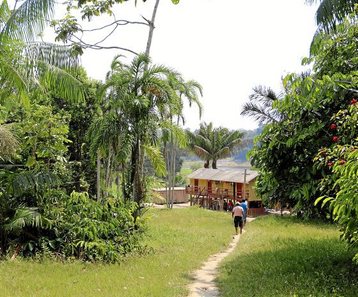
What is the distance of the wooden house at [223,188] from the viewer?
34062mm

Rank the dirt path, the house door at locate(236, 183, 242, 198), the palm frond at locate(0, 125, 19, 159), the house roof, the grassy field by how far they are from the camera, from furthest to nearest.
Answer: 1. the house door at locate(236, 183, 242, 198)
2. the house roof
3. the palm frond at locate(0, 125, 19, 159)
4. the dirt path
5. the grassy field

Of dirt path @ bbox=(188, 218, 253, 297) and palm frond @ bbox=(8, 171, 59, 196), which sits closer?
dirt path @ bbox=(188, 218, 253, 297)

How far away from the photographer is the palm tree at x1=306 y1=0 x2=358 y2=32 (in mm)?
7988

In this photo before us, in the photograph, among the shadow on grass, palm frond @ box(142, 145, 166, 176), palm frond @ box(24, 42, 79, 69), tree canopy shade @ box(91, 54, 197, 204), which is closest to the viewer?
the shadow on grass

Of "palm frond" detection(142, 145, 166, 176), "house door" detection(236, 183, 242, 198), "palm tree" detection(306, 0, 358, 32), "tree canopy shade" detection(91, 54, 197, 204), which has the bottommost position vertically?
"house door" detection(236, 183, 242, 198)

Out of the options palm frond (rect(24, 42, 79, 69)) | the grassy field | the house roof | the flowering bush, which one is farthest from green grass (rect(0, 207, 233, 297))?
the house roof

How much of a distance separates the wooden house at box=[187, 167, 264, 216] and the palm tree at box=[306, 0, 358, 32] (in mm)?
24365

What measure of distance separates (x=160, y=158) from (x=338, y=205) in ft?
24.2

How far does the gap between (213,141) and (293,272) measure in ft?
109

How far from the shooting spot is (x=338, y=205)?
585 cm

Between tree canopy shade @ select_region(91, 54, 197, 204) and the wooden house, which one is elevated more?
tree canopy shade @ select_region(91, 54, 197, 204)

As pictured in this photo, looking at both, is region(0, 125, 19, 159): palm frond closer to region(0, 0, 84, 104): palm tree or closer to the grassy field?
region(0, 0, 84, 104): palm tree

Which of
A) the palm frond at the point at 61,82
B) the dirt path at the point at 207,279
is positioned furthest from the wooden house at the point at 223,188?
the palm frond at the point at 61,82

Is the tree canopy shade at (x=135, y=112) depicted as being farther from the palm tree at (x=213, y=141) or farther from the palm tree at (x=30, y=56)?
the palm tree at (x=213, y=141)
